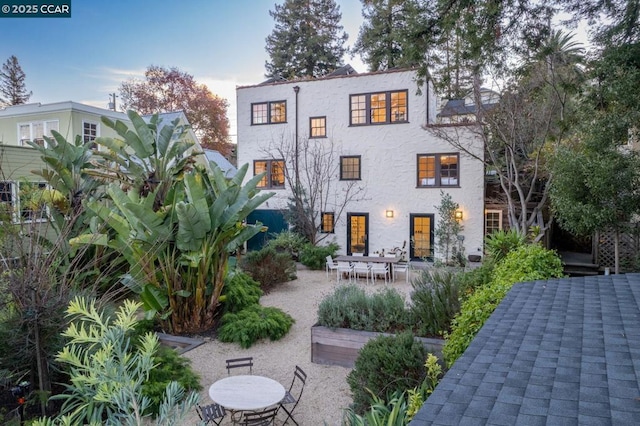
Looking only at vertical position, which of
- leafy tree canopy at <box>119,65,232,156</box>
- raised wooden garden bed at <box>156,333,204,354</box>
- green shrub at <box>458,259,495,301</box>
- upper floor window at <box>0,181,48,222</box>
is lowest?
raised wooden garden bed at <box>156,333,204,354</box>

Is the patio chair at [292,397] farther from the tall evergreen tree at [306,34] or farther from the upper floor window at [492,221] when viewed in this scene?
the tall evergreen tree at [306,34]

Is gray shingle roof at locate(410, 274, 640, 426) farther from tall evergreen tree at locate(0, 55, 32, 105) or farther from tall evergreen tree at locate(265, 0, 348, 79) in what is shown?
tall evergreen tree at locate(0, 55, 32, 105)

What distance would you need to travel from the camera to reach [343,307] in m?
7.49

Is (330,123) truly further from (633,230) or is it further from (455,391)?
(455,391)

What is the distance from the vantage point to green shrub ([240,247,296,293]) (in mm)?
12617

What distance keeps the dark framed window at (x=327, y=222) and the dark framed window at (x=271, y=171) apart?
8.39 feet

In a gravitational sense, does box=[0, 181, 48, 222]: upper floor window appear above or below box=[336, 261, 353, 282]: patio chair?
above

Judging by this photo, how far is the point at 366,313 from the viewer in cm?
753

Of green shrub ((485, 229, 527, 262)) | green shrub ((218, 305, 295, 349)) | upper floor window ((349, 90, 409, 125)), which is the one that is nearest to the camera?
green shrub ((218, 305, 295, 349))

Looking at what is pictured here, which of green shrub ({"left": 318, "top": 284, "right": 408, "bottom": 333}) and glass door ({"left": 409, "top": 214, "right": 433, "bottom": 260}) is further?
glass door ({"left": 409, "top": 214, "right": 433, "bottom": 260})

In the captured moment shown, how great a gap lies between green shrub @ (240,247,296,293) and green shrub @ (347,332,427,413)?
7.34 metres

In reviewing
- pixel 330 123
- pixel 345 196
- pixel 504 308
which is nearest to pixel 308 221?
pixel 345 196

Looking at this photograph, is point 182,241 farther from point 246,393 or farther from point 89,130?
point 89,130

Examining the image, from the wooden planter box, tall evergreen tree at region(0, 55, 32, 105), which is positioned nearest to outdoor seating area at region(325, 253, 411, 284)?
the wooden planter box
